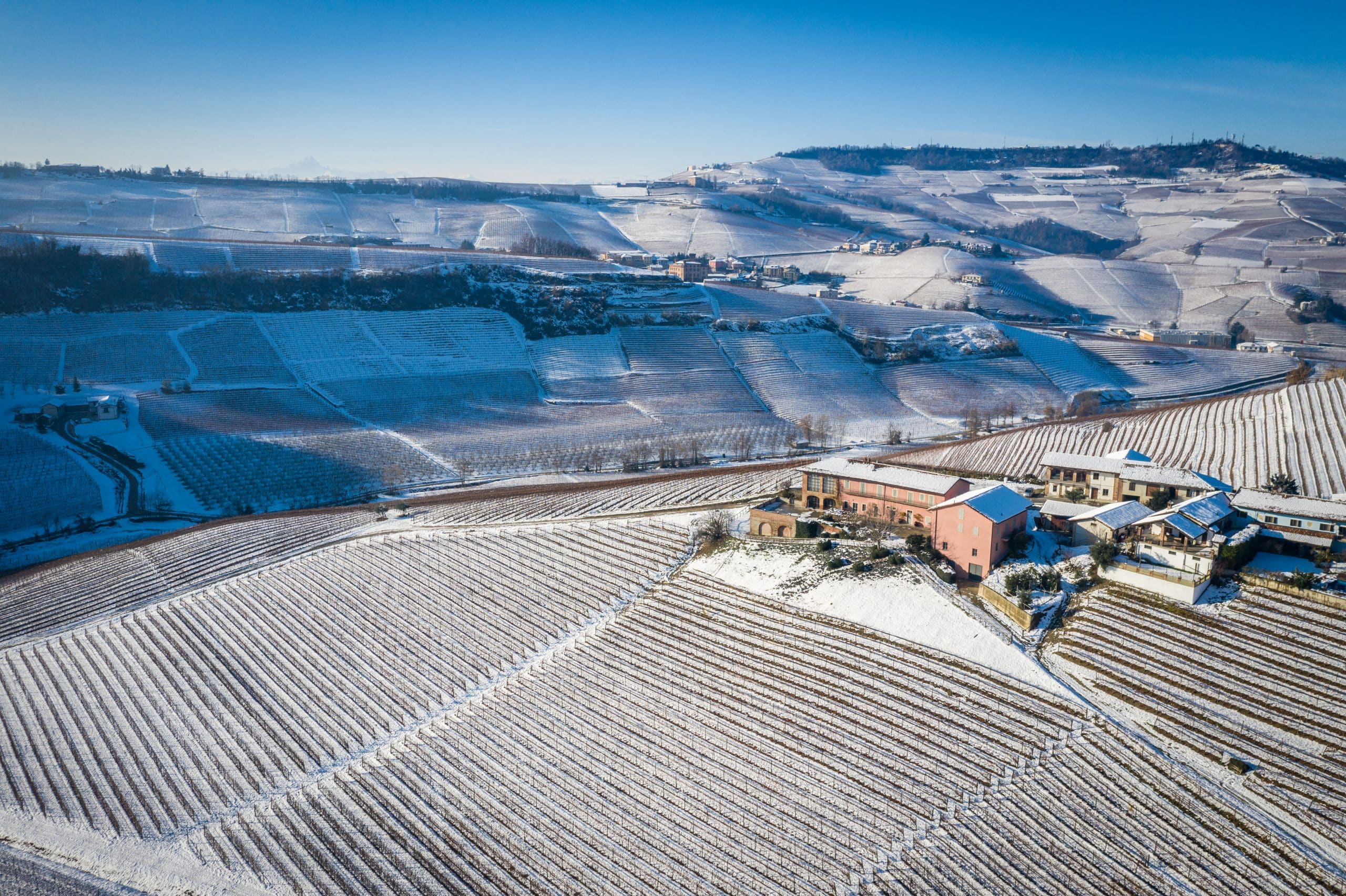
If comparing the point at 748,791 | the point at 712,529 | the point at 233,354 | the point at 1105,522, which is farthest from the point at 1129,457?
the point at 233,354

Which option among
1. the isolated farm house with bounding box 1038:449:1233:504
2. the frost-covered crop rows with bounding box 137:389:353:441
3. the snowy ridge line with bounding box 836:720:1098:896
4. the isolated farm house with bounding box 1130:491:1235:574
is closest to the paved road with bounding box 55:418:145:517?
the frost-covered crop rows with bounding box 137:389:353:441

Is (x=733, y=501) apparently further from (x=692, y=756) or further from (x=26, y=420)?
(x=26, y=420)

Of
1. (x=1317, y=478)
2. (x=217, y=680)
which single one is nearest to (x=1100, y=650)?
(x=1317, y=478)

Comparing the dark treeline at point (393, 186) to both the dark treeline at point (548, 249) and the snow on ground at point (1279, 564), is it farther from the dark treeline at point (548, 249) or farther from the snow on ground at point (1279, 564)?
the snow on ground at point (1279, 564)

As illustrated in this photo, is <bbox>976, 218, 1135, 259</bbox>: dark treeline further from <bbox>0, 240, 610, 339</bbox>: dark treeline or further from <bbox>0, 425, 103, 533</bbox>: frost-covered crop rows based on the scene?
<bbox>0, 425, 103, 533</bbox>: frost-covered crop rows

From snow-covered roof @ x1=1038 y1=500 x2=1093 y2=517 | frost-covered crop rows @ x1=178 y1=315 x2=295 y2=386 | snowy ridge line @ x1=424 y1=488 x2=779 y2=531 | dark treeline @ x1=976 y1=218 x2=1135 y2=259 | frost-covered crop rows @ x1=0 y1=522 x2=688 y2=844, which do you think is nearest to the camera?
frost-covered crop rows @ x1=0 y1=522 x2=688 y2=844

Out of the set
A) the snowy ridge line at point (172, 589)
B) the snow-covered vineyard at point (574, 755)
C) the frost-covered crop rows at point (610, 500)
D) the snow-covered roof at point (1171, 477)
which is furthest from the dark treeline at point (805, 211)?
the snow-covered vineyard at point (574, 755)
